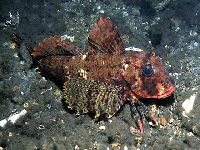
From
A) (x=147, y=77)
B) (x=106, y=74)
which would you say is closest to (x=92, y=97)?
(x=106, y=74)

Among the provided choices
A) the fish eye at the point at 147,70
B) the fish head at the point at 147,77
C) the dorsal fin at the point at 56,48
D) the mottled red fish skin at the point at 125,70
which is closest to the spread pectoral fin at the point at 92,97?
the mottled red fish skin at the point at 125,70

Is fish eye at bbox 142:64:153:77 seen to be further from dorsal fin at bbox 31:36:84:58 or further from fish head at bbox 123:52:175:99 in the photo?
dorsal fin at bbox 31:36:84:58

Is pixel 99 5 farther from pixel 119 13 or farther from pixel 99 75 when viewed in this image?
pixel 99 75

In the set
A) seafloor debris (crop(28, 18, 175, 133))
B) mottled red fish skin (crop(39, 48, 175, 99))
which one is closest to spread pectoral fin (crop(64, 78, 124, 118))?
seafloor debris (crop(28, 18, 175, 133))

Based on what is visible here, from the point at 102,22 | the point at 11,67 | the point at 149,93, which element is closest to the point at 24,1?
the point at 11,67

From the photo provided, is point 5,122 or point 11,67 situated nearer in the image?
point 5,122

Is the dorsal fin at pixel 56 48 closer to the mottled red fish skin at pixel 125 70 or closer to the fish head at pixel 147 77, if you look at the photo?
the mottled red fish skin at pixel 125 70
